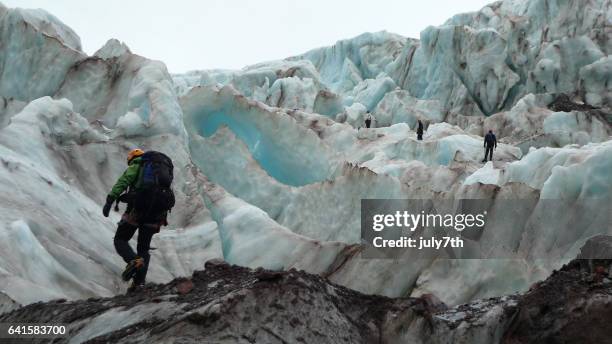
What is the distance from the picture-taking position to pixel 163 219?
6.62 m

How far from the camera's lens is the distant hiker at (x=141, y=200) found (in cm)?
627

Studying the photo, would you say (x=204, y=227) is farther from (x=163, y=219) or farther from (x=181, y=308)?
(x=181, y=308)

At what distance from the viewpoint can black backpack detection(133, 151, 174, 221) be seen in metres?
6.27

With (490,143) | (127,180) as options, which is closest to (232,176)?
(490,143)

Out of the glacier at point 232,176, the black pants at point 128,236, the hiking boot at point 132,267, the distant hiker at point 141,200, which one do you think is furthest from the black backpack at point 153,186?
the glacier at point 232,176

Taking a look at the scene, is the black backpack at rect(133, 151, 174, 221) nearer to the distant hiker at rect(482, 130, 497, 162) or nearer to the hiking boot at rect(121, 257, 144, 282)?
the hiking boot at rect(121, 257, 144, 282)

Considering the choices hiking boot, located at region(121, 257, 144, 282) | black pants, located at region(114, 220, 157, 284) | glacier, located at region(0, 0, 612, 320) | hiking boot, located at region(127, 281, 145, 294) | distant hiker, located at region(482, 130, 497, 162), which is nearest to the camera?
hiking boot, located at region(127, 281, 145, 294)

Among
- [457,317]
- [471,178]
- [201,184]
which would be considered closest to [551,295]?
[457,317]

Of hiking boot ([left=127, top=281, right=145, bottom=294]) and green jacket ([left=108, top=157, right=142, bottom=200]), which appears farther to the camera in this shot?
green jacket ([left=108, top=157, right=142, bottom=200])

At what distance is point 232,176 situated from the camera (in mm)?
15234

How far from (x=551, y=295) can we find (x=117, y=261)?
17.3ft

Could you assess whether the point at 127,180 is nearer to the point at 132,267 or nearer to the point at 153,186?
the point at 153,186

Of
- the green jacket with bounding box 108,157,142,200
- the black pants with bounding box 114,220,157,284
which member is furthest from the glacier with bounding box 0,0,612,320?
the green jacket with bounding box 108,157,142,200

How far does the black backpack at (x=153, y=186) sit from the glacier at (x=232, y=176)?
1197 millimetres
